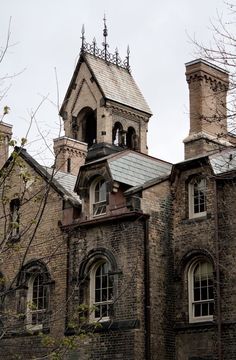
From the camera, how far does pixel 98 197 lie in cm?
2841

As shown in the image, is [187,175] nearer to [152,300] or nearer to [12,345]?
[152,300]

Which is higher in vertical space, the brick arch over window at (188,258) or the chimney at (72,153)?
the chimney at (72,153)

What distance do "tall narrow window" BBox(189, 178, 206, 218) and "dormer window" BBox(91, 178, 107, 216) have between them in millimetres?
2822

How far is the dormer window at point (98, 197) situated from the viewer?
28.1 m

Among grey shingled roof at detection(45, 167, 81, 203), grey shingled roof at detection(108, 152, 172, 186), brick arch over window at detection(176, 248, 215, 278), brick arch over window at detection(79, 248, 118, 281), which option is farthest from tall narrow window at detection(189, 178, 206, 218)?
grey shingled roof at detection(45, 167, 81, 203)

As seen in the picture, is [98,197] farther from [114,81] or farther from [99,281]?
[114,81]

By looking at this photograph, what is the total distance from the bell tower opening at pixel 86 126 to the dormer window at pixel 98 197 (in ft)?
38.3

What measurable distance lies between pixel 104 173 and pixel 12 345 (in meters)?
6.85

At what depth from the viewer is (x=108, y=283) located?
1059 inches

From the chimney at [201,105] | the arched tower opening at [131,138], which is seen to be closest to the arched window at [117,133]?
the arched tower opening at [131,138]

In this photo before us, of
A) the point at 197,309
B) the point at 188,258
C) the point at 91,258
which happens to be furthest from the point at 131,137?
the point at 197,309

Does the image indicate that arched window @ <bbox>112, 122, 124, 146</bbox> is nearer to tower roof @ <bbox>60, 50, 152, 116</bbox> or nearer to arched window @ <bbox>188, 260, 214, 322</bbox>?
tower roof @ <bbox>60, 50, 152, 116</bbox>

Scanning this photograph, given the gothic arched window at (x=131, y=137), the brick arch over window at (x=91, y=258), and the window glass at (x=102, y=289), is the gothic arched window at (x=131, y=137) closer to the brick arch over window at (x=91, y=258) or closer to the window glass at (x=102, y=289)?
the brick arch over window at (x=91, y=258)

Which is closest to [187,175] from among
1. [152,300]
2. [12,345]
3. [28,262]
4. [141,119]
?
[152,300]
